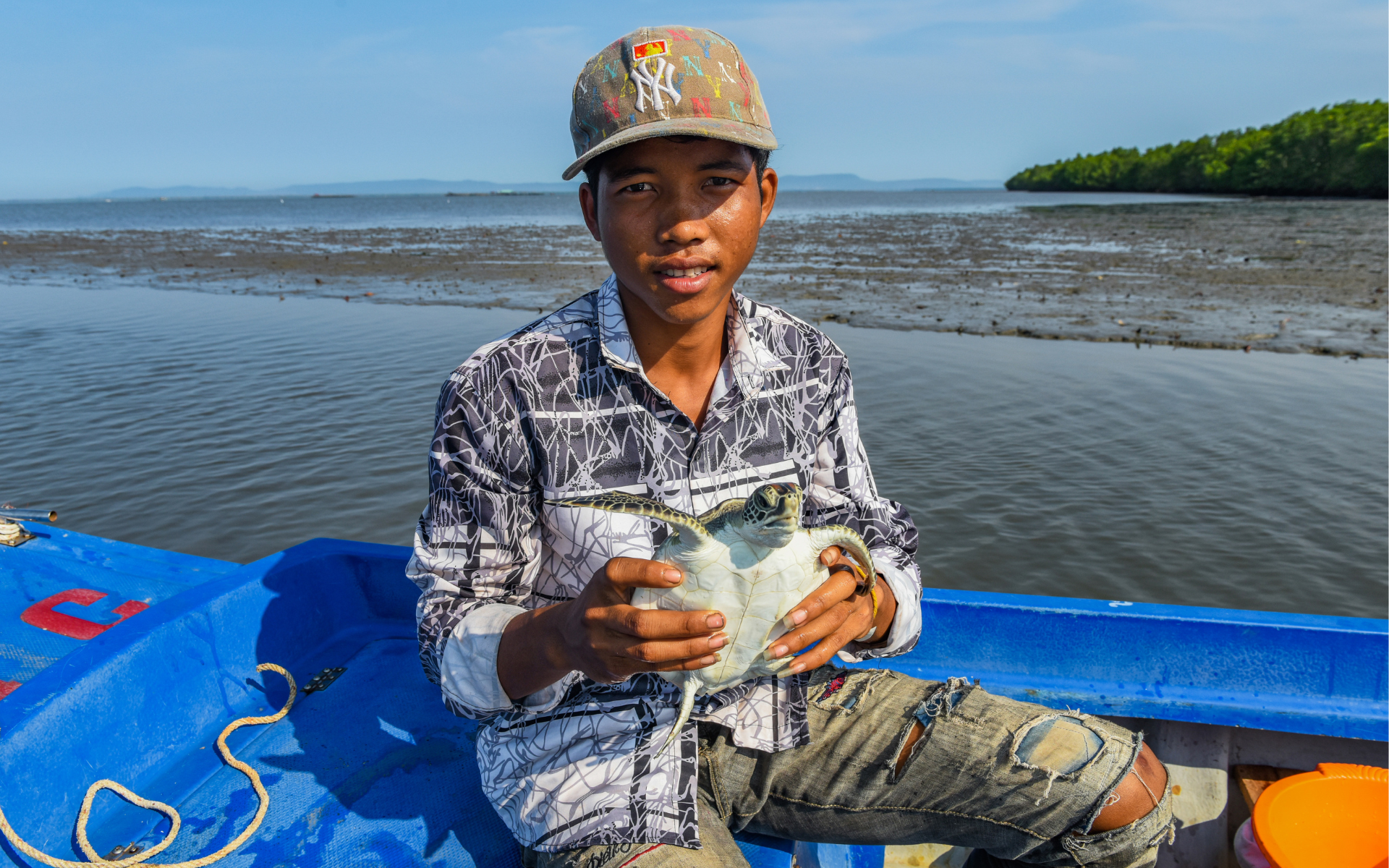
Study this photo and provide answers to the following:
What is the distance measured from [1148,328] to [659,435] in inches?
563

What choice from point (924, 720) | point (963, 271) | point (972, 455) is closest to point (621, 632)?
point (924, 720)

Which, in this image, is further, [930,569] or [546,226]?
[546,226]

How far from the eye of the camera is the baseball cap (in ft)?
5.69

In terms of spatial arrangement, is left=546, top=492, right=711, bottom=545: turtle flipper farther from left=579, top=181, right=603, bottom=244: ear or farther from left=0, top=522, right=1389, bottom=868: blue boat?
left=0, top=522, right=1389, bottom=868: blue boat

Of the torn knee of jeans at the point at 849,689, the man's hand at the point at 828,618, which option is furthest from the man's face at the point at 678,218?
the torn knee of jeans at the point at 849,689

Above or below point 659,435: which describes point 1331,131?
above

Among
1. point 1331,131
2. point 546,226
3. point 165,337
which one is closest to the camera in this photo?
point 165,337

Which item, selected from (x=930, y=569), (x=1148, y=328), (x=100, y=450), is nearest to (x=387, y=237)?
(x=100, y=450)

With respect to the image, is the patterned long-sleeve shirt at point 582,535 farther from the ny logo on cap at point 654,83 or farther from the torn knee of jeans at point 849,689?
the ny logo on cap at point 654,83

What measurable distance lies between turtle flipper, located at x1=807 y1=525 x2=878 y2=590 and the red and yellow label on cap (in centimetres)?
122

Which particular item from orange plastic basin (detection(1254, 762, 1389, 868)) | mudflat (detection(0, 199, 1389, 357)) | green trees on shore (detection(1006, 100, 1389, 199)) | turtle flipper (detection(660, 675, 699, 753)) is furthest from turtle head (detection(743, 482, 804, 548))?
green trees on shore (detection(1006, 100, 1389, 199))

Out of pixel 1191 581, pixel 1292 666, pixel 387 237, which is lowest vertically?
pixel 1191 581

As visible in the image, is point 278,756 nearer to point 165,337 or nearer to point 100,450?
point 100,450

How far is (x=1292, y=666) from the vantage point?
116 inches
